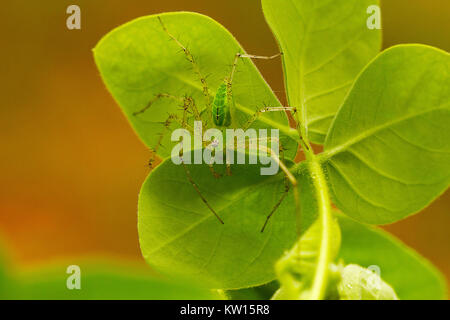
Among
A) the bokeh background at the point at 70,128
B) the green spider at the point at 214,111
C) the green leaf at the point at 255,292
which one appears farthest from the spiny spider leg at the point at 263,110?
the bokeh background at the point at 70,128

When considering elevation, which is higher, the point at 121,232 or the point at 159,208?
the point at 121,232

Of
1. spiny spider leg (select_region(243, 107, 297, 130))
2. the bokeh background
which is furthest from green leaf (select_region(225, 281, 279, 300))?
the bokeh background

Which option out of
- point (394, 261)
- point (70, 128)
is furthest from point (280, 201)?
point (70, 128)

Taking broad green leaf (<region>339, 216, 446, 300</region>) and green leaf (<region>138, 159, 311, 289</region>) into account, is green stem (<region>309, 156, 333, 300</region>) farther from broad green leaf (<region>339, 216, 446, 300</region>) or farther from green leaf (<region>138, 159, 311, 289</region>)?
broad green leaf (<region>339, 216, 446, 300</region>)
